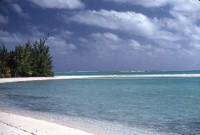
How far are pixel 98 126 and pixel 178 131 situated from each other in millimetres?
3991

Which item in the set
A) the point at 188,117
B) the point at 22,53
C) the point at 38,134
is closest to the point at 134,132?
the point at 38,134

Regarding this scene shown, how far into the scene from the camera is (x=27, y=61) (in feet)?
274

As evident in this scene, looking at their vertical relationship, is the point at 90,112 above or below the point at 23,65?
below

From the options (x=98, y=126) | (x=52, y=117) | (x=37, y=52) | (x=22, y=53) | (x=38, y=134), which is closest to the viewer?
(x=38, y=134)

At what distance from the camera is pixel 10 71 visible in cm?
8225

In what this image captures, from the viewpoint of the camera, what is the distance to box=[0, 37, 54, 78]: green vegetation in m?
79.2

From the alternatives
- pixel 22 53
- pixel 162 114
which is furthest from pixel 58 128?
pixel 22 53

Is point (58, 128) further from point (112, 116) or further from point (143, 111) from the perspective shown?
point (143, 111)

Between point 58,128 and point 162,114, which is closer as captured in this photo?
point 58,128

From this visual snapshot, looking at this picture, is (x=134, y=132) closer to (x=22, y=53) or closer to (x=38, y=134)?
(x=38, y=134)

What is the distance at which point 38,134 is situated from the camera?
11.8 m

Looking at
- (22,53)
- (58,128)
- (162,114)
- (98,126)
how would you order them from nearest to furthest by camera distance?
(58,128)
(98,126)
(162,114)
(22,53)

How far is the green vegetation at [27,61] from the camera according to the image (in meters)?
79.2

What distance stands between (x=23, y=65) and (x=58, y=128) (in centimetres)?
7017
